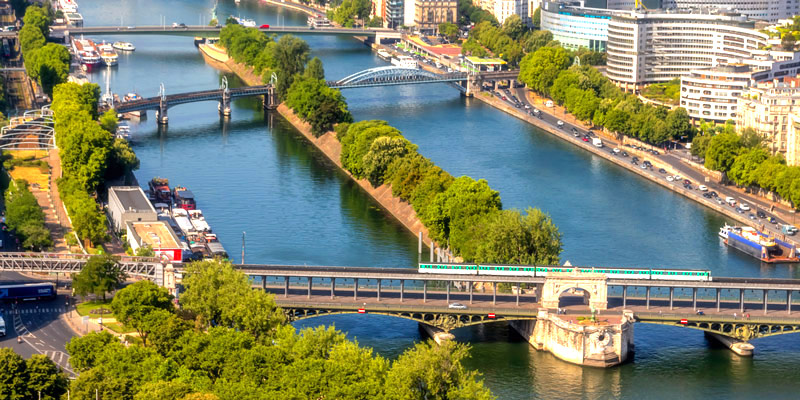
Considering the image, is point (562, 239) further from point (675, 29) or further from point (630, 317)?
point (675, 29)

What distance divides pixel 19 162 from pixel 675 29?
208 ft

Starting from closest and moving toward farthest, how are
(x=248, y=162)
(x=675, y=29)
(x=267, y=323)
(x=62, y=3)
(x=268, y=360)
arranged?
(x=268, y=360) → (x=267, y=323) → (x=248, y=162) → (x=675, y=29) → (x=62, y=3)

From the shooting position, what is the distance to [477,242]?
287 feet

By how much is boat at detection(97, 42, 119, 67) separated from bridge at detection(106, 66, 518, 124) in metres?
17.4

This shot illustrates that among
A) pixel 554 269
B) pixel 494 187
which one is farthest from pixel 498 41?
pixel 554 269

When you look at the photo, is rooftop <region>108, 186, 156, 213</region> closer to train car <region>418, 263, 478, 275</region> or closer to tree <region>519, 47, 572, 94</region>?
train car <region>418, 263, 478, 275</region>

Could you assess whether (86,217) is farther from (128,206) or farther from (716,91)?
(716,91)

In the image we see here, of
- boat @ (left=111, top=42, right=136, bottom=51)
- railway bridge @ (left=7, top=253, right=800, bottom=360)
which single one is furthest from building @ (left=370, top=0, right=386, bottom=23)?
railway bridge @ (left=7, top=253, right=800, bottom=360)

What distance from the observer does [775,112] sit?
116 metres

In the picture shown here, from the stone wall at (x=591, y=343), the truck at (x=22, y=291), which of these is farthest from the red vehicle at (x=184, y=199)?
the stone wall at (x=591, y=343)

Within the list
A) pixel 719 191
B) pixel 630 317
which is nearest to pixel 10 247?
pixel 630 317

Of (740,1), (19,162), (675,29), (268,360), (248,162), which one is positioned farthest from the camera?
(740,1)

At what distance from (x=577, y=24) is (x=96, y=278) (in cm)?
9295

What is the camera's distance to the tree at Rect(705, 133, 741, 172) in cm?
11231
